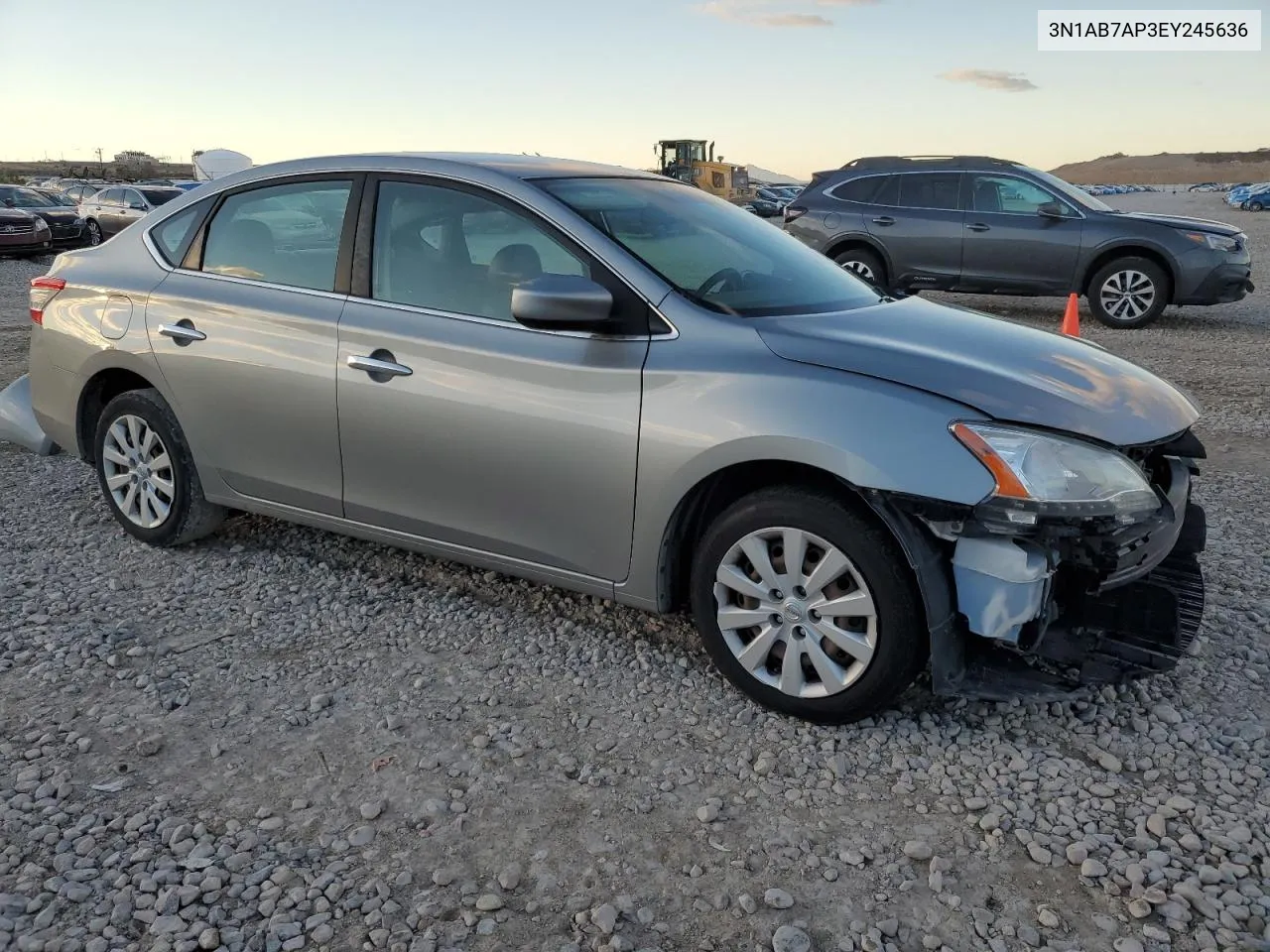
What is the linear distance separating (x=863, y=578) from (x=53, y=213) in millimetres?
23343

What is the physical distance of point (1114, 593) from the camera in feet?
10.6

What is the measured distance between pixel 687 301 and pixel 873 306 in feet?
2.85

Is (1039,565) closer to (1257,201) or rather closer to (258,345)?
(258,345)

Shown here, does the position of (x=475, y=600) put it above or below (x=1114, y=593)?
below

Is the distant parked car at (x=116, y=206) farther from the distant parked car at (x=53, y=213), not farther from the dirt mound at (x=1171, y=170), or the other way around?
the dirt mound at (x=1171, y=170)

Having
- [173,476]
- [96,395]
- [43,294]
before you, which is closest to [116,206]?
[43,294]

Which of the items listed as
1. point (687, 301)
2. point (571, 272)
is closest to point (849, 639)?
point (687, 301)

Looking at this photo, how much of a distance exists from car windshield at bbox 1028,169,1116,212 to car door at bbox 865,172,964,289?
0.90 m

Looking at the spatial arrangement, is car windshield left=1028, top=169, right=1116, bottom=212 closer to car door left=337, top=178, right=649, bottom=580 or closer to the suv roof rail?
the suv roof rail

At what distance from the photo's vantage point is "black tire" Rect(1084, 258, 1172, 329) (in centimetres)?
1101

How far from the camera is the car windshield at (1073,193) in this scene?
1138 centimetres

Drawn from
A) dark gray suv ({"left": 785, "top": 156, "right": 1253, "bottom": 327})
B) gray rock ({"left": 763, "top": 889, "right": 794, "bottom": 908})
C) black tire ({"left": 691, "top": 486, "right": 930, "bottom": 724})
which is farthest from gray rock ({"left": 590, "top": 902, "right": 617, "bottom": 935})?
dark gray suv ({"left": 785, "top": 156, "right": 1253, "bottom": 327})

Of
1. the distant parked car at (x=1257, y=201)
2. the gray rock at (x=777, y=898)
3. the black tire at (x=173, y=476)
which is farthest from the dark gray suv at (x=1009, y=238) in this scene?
the distant parked car at (x=1257, y=201)

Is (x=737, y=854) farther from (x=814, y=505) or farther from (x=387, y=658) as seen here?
(x=387, y=658)
